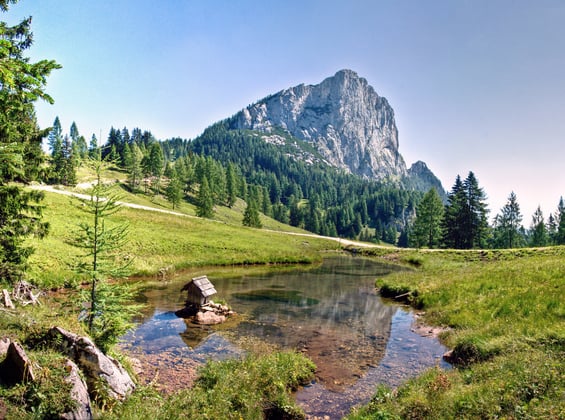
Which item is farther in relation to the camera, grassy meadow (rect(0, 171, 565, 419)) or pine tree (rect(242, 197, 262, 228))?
pine tree (rect(242, 197, 262, 228))

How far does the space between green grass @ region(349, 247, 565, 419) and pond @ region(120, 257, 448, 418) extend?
1757 millimetres

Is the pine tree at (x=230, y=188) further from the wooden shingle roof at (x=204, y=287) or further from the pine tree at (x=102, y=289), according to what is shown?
the pine tree at (x=102, y=289)

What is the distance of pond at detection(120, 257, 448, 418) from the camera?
12.8m

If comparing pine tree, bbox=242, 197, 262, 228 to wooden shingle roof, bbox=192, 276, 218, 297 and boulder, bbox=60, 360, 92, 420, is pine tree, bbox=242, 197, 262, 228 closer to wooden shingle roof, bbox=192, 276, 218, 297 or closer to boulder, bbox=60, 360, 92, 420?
wooden shingle roof, bbox=192, 276, 218, 297

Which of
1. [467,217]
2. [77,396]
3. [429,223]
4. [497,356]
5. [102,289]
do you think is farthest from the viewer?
[429,223]

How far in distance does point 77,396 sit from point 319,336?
13.2m

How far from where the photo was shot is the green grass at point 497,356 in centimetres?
802

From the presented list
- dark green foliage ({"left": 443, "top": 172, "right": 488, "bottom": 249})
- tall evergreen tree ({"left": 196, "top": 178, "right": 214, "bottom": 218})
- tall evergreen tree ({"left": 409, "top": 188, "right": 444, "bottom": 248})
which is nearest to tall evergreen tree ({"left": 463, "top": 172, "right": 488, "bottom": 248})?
dark green foliage ({"left": 443, "top": 172, "right": 488, "bottom": 249})

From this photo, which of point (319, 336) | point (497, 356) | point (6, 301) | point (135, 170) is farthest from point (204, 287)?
point (135, 170)

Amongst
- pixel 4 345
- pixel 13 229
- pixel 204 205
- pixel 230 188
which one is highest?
pixel 230 188

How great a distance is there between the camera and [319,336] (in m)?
18.3

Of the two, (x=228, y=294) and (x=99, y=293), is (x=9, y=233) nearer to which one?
(x=99, y=293)

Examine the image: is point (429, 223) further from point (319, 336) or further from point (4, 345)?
point (4, 345)

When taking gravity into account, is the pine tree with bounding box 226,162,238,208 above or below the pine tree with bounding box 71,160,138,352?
above
